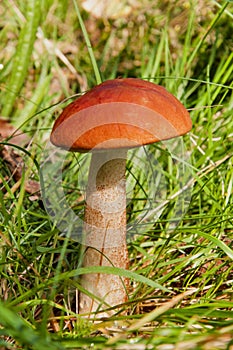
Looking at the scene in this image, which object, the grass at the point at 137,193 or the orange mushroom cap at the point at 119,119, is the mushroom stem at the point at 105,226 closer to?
the grass at the point at 137,193

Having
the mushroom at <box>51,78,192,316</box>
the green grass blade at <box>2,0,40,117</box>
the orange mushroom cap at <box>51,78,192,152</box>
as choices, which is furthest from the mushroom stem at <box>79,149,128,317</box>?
the green grass blade at <box>2,0,40,117</box>

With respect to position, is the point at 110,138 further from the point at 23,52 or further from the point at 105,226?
the point at 23,52

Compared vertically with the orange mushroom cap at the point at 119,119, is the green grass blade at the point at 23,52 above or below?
above

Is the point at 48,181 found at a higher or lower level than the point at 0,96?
lower

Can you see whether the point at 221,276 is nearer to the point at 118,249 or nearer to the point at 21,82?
the point at 118,249

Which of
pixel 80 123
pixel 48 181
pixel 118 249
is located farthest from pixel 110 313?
pixel 48 181

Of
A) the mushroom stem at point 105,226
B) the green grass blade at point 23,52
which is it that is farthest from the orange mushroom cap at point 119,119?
the green grass blade at point 23,52

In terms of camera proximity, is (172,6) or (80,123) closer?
(80,123)
